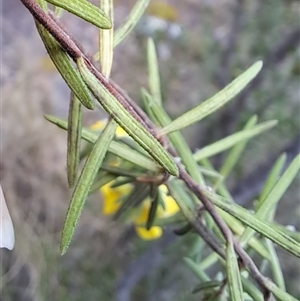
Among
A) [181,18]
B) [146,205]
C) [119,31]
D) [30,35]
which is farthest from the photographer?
[181,18]

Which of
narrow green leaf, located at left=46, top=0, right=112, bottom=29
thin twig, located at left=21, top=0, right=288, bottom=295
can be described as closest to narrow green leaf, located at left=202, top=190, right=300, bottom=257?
thin twig, located at left=21, top=0, right=288, bottom=295

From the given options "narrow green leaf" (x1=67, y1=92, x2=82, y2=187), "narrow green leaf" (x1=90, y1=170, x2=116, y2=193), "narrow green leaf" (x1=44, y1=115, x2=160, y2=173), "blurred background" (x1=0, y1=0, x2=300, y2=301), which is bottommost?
"blurred background" (x1=0, y1=0, x2=300, y2=301)

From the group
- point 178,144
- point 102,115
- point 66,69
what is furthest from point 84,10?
point 102,115

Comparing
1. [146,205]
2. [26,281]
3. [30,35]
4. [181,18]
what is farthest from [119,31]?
[181,18]

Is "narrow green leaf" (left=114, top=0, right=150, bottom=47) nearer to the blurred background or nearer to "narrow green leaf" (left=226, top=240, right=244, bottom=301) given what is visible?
"narrow green leaf" (left=226, top=240, right=244, bottom=301)

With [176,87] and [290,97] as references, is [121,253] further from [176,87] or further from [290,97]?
[176,87]

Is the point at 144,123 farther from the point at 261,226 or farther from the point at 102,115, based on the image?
the point at 102,115
